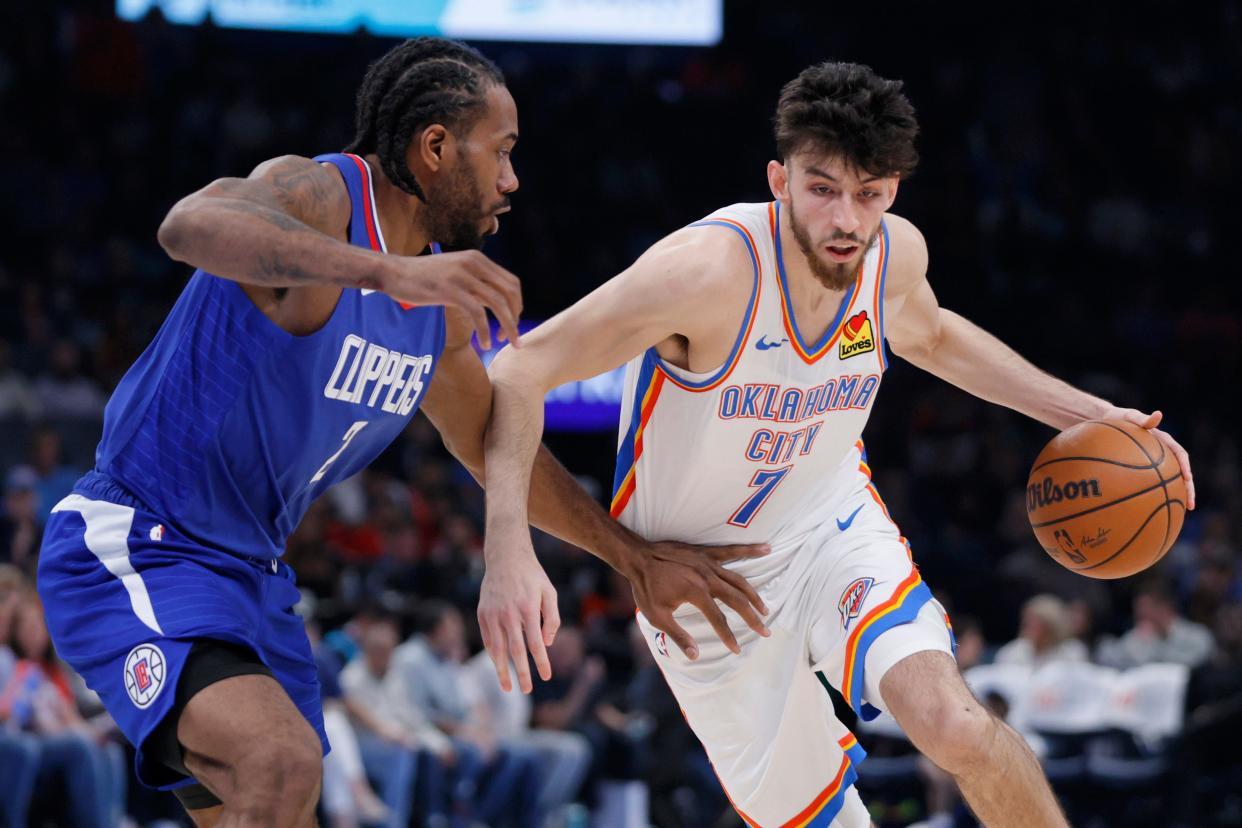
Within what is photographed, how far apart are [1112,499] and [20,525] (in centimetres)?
687

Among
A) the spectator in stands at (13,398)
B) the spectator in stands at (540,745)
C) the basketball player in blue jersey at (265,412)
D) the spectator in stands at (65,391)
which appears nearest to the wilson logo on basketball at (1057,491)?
the basketball player in blue jersey at (265,412)

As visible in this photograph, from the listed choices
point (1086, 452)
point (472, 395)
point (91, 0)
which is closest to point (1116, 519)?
point (1086, 452)

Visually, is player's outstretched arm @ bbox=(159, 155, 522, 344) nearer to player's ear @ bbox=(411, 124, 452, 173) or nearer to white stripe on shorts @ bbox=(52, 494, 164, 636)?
player's ear @ bbox=(411, 124, 452, 173)

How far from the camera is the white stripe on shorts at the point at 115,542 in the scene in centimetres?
322

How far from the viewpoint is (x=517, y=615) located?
3.29 meters

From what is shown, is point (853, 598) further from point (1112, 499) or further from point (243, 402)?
point (243, 402)

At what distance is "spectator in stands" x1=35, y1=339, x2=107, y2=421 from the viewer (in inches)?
423

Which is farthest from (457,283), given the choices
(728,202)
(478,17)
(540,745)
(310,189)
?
(728,202)

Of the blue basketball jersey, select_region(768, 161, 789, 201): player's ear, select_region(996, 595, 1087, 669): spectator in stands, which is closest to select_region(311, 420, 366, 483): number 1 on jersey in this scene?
the blue basketball jersey

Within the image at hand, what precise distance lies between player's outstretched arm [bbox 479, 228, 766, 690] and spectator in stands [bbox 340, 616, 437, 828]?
4.93 metres

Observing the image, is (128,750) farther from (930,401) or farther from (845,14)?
(845,14)

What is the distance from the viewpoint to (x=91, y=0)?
1366 cm

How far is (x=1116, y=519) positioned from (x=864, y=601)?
30.1 inches

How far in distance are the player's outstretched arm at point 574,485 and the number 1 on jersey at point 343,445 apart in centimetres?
33
